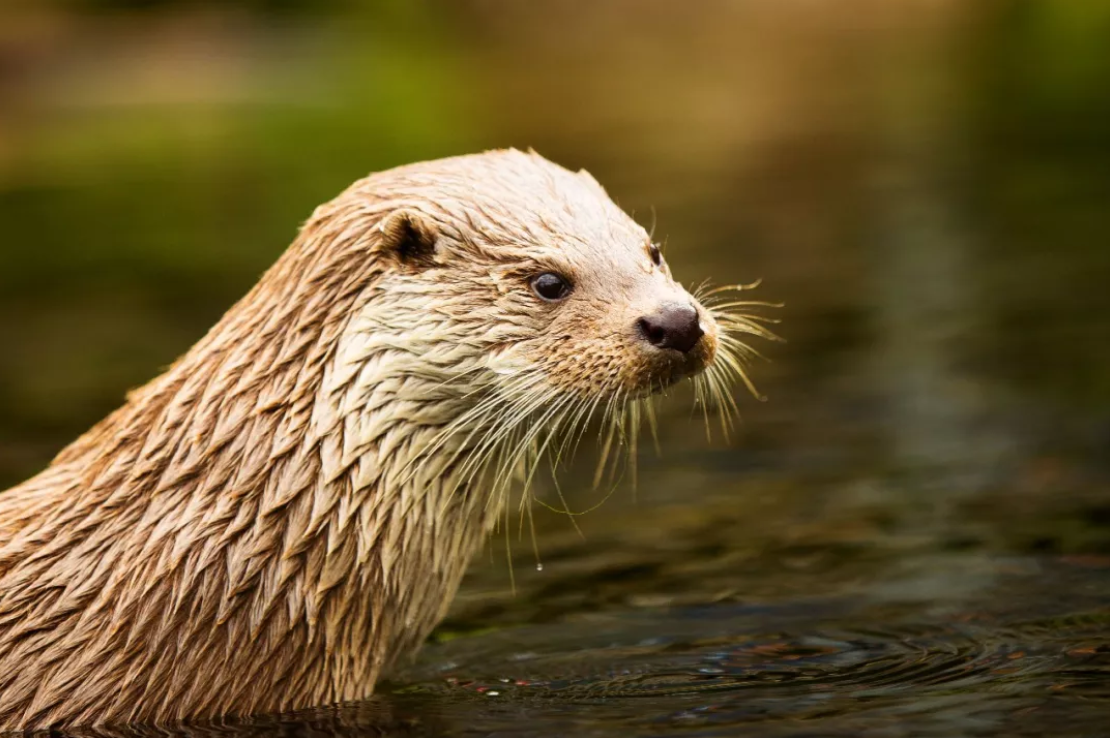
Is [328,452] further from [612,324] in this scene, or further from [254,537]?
[612,324]

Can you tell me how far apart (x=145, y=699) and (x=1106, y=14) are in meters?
20.0

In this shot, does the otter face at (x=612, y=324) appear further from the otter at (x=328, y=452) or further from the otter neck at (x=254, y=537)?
the otter neck at (x=254, y=537)

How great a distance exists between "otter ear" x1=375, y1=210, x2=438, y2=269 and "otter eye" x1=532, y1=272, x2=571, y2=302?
0.24 metres

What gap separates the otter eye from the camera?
12.9 feet

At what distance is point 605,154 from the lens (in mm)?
16250

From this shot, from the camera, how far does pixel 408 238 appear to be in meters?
3.95

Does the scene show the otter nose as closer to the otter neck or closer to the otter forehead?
the otter forehead

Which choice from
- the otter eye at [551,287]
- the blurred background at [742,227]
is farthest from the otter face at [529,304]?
the blurred background at [742,227]

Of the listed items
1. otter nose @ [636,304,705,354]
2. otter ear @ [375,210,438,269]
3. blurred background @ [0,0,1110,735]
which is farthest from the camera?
blurred background @ [0,0,1110,735]

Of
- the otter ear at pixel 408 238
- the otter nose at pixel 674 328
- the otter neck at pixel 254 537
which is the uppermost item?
the otter ear at pixel 408 238

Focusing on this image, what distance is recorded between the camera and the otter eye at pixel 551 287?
395 centimetres

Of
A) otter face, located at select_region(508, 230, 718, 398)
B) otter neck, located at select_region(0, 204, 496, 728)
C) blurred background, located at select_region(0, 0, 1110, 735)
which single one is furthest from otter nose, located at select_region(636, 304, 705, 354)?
blurred background, located at select_region(0, 0, 1110, 735)

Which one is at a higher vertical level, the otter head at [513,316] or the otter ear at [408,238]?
the otter ear at [408,238]

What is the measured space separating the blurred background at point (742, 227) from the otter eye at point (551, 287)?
1.24 meters
